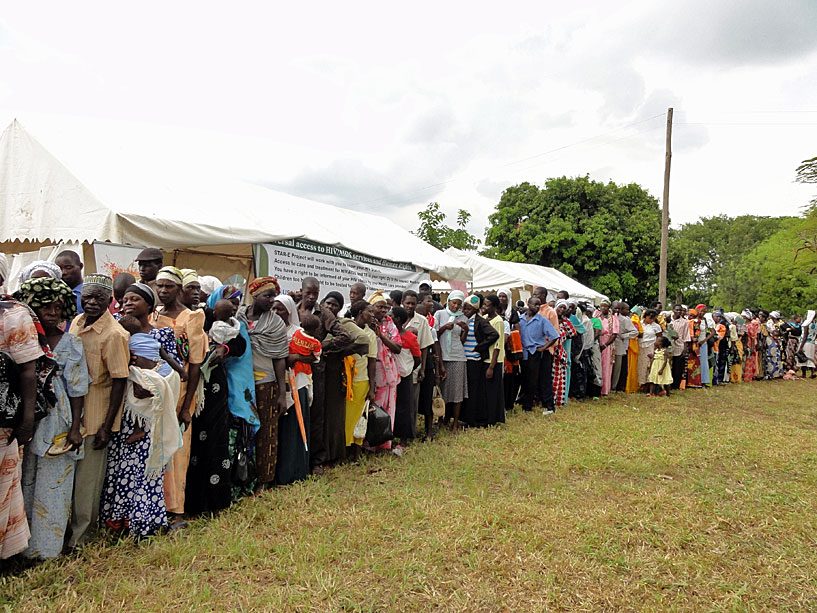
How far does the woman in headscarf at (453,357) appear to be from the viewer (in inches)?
253

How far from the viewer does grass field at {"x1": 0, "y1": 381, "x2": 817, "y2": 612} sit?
2836 millimetres

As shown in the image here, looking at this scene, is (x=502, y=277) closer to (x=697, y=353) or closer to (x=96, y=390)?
(x=697, y=353)

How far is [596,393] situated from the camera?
9680 millimetres

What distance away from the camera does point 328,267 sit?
856cm

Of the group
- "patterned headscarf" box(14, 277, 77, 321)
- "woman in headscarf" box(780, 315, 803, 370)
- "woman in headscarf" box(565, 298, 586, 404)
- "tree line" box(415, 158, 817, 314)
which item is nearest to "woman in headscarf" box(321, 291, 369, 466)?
"patterned headscarf" box(14, 277, 77, 321)

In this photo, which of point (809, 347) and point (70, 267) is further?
point (809, 347)

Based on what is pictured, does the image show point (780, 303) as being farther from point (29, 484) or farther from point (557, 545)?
point (29, 484)

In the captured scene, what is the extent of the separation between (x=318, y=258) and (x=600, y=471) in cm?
504

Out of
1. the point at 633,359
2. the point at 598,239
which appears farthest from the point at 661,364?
the point at 598,239

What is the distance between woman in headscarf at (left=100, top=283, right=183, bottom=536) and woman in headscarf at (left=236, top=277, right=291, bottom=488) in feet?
2.77

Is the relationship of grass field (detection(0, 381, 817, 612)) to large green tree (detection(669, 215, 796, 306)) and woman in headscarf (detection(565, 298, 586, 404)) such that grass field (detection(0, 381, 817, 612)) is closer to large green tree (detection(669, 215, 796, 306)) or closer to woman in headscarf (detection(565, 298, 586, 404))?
woman in headscarf (detection(565, 298, 586, 404))

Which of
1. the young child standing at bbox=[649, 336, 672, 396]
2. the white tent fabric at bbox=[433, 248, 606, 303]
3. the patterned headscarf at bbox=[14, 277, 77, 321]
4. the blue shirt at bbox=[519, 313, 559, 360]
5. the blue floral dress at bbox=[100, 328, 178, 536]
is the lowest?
the blue floral dress at bbox=[100, 328, 178, 536]

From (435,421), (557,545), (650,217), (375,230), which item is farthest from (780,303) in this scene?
(557,545)

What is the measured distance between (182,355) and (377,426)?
88.0 inches
